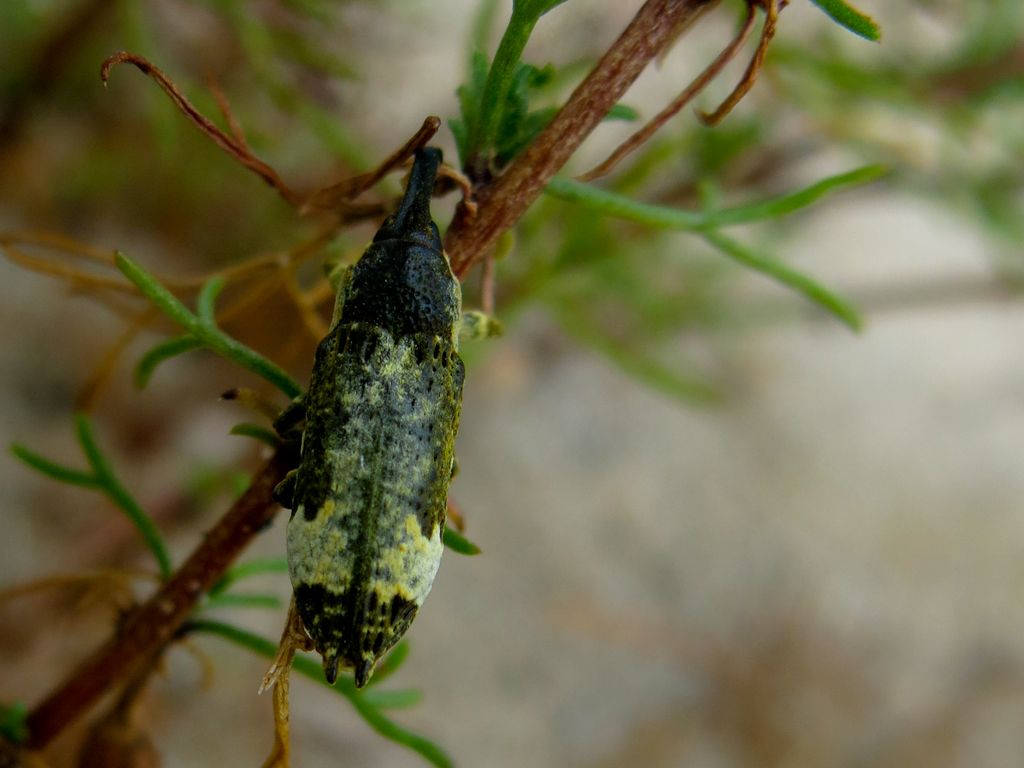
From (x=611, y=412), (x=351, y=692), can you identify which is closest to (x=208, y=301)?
(x=351, y=692)

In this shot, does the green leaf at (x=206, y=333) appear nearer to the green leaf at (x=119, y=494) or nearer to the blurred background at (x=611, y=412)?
the green leaf at (x=119, y=494)

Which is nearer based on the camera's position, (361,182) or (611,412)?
(361,182)

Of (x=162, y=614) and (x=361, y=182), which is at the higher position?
(x=361, y=182)

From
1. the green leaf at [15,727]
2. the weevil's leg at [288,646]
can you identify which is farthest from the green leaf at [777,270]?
the green leaf at [15,727]

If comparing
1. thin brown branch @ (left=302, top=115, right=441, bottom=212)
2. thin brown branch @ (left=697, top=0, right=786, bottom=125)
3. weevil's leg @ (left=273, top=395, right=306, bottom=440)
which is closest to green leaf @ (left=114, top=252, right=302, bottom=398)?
weevil's leg @ (left=273, top=395, right=306, bottom=440)

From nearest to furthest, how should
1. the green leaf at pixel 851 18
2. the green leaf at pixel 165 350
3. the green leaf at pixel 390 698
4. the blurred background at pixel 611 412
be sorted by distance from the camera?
the green leaf at pixel 851 18, the green leaf at pixel 165 350, the green leaf at pixel 390 698, the blurred background at pixel 611 412

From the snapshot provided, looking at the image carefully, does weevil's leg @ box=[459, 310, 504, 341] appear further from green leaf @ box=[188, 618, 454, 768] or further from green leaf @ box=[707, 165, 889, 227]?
green leaf @ box=[188, 618, 454, 768]

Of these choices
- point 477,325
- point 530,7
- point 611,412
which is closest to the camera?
point 530,7

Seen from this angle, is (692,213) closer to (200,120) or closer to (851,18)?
(851,18)
